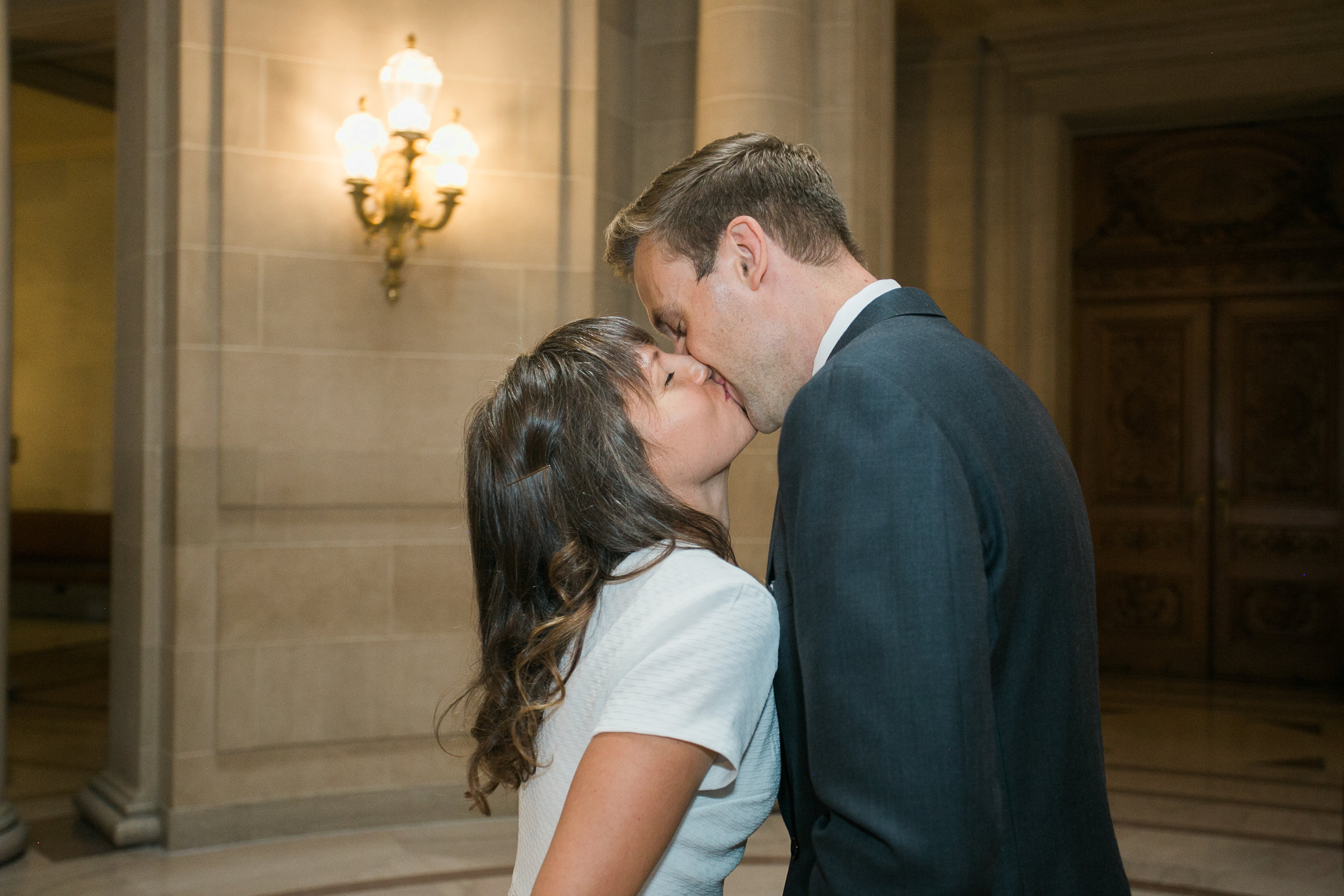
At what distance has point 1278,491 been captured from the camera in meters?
7.58

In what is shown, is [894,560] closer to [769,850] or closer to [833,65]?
[769,850]

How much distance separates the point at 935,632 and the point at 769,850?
11.4 ft

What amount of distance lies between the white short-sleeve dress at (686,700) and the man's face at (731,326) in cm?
26

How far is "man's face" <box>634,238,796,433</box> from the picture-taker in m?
1.46

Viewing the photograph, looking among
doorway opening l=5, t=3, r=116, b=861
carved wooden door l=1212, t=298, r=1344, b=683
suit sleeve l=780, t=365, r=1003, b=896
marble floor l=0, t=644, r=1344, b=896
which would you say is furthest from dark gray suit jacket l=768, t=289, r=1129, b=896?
doorway opening l=5, t=3, r=116, b=861

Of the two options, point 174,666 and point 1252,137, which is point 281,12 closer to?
point 174,666

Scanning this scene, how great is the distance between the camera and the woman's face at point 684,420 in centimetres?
146

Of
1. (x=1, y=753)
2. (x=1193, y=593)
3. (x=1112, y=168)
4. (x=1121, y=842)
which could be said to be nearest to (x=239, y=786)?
(x=1, y=753)

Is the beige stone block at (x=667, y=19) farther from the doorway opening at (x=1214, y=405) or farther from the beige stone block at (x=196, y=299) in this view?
the doorway opening at (x=1214, y=405)

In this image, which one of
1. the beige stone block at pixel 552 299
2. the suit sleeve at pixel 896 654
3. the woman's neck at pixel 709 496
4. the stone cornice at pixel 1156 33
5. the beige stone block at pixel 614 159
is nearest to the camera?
the suit sleeve at pixel 896 654

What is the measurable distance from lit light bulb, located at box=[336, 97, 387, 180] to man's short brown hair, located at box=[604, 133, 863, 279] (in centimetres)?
305

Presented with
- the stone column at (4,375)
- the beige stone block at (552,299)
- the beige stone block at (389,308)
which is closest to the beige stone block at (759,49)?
the beige stone block at (552,299)

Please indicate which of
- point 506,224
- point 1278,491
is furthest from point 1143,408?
point 506,224

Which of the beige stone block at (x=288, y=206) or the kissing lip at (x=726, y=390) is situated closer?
the kissing lip at (x=726, y=390)
